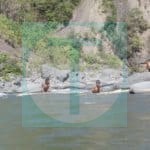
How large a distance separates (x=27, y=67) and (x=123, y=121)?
50.3 ft

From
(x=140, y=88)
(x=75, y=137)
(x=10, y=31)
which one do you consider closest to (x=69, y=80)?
(x=140, y=88)

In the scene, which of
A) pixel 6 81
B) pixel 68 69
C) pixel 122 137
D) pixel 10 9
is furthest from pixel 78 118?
pixel 10 9

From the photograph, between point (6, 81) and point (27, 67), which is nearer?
point (6, 81)

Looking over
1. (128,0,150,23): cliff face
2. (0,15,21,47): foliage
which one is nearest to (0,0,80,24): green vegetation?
(0,15,21,47): foliage

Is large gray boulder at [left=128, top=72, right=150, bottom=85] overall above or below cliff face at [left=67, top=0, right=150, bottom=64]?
below

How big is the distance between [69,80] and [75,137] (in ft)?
49.2

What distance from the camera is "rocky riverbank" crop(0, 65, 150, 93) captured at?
26.6 meters

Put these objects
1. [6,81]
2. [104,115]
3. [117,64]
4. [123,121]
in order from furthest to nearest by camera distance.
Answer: [117,64], [6,81], [104,115], [123,121]

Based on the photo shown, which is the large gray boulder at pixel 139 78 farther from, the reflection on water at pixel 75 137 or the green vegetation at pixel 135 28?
the reflection on water at pixel 75 137

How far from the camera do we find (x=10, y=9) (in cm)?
3706

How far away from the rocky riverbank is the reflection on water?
10006mm

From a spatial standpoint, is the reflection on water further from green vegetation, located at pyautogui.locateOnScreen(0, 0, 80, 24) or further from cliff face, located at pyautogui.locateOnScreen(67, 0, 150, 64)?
green vegetation, located at pyautogui.locateOnScreen(0, 0, 80, 24)

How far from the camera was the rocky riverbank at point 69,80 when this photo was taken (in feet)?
87.3

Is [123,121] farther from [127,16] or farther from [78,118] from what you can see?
[127,16]
